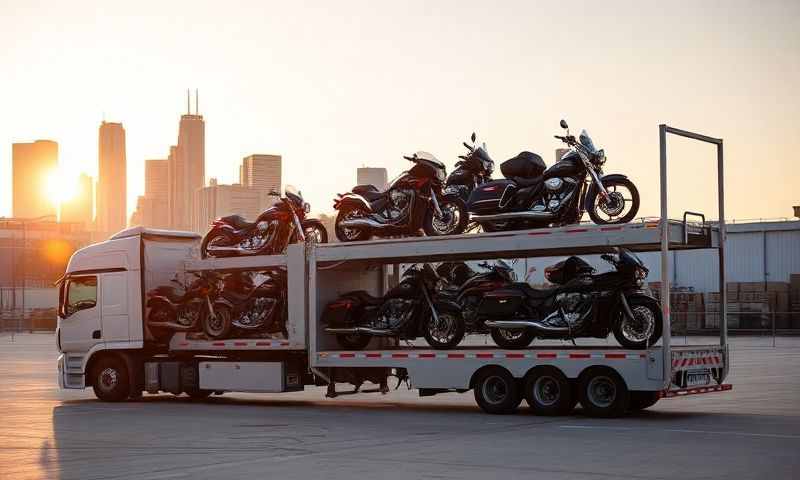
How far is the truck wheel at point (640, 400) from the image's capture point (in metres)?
17.5

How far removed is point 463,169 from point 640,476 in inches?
391

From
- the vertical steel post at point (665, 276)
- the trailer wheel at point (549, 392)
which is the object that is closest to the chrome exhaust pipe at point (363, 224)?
the trailer wheel at point (549, 392)

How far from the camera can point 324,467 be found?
1205 centimetres

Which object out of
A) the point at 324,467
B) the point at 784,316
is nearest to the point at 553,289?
the point at 324,467

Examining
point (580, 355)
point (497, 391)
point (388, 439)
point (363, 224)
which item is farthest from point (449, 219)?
point (388, 439)

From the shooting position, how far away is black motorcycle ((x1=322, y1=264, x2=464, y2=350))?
746 inches

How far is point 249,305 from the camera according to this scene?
2114cm

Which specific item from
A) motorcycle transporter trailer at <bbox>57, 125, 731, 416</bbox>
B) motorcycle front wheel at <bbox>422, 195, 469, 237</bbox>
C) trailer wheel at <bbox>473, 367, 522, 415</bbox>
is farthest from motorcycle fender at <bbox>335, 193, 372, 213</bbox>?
trailer wheel at <bbox>473, 367, 522, 415</bbox>

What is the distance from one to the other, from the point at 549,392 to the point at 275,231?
667 cm

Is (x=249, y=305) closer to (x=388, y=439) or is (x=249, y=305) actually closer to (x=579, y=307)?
(x=579, y=307)

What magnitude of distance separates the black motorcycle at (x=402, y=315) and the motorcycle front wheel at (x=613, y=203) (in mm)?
2881

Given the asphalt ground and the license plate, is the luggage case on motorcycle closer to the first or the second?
the asphalt ground

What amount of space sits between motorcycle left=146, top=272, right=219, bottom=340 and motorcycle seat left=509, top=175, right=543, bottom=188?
21.0ft

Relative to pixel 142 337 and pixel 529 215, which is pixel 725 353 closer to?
pixel 529 215
